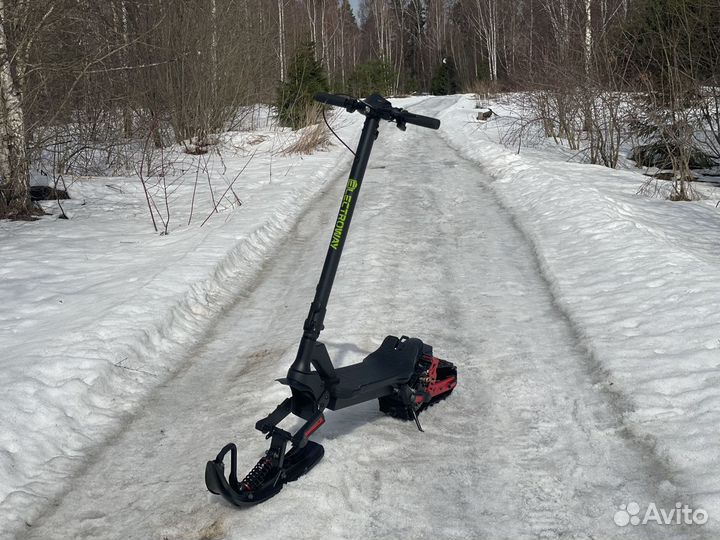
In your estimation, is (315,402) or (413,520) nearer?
(413,520)

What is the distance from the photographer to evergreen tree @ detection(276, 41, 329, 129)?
2058 cm

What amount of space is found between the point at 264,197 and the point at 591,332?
6811mm

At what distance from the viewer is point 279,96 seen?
70.7 ft

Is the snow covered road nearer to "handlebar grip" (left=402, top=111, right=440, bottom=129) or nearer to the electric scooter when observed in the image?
the electric scooter

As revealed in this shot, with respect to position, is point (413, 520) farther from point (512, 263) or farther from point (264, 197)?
point (264, 197)

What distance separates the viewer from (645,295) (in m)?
5.68

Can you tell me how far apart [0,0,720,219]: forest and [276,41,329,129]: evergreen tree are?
55 mm

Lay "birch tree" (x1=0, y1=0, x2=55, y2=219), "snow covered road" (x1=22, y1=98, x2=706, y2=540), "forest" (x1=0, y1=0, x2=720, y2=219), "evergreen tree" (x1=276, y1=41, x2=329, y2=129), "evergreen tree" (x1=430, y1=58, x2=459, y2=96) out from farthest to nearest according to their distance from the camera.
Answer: "evergreen tree" (x1=430, y1=58, x2=459, y2=96) → "evergreen tree" (x1=276, y1=41, x2=329, y2=129) → "forest" (x1=0, y1=0, x2=720, y2=219) → "birch tree" (x1=0, y1=0, x2=55, y2=219) → "snow covered road" (x1=22, y1=98, x2=706, y2=540)

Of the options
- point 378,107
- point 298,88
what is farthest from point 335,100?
point 298,88

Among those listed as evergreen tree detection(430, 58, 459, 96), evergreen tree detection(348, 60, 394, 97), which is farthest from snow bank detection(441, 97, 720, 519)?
evergreen tree detection(430, 58, 459, 96)

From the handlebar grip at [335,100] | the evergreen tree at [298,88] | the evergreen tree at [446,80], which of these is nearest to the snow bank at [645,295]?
the handlebar grip at [335,100]

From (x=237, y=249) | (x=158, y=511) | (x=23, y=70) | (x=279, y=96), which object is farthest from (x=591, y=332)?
(x=279, y=96)

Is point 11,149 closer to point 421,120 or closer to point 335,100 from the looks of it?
point 335,100

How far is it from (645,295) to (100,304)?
15.0 feet
